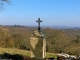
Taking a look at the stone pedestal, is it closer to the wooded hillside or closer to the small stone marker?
the small stone marker

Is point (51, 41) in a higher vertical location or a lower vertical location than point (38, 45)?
lower

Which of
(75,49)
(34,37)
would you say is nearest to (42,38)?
(34,37)

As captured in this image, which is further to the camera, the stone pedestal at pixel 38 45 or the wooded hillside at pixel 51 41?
the wooded hillside at pixel 51 41

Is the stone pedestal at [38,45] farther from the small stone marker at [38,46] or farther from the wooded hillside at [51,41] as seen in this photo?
the wooded hillside at [51,41]

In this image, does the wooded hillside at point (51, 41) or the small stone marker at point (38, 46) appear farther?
the wooded hillside at point (51, 41)

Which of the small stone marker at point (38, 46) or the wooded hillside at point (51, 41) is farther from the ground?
the small stone marker at point (38, 46)

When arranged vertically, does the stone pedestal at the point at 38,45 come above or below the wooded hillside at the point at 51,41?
above

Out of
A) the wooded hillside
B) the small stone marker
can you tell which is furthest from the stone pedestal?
the wooded hillside

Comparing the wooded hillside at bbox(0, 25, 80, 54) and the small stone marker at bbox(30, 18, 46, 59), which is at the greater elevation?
the small stone marker at bbox(30, 18, 46, 59)

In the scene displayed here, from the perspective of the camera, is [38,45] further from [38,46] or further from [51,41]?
[51,41]

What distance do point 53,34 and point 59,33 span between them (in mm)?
735

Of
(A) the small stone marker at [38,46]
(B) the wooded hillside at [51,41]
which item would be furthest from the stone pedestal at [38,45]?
(B) the wooded hillside at [51,41]

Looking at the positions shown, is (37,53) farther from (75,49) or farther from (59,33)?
(59,33)

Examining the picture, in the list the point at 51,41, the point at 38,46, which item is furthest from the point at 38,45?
the point at 51,41
